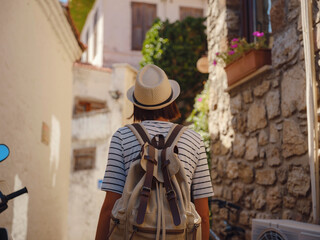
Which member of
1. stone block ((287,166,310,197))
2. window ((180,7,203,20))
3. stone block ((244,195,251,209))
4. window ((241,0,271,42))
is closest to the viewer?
stone block ((287,166,310,197))

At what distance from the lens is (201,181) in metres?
2.29

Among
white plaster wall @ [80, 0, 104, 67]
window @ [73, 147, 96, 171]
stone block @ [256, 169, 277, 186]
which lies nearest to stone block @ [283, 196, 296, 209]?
stone block @ [256, 169, 277, 186]

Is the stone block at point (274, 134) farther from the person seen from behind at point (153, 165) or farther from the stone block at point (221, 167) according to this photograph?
the person seen from behind at point (153, 165)

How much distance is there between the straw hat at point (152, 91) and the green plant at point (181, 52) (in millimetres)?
10179

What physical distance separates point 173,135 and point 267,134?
2.25 metres

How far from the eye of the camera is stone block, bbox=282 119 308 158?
3537mm

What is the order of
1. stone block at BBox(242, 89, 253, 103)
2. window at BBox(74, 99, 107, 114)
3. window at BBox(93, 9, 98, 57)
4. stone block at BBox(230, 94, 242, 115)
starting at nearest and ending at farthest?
1. stone block at BBox(242, 89, 253, 103)
2. stone block at BBox(230, 94, 242, 115)
3. window at BBox(74, 99, 107, 114)
4. window at BBox(93, 9, 98, 57)

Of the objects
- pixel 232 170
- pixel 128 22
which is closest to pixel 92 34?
pixel 128 22

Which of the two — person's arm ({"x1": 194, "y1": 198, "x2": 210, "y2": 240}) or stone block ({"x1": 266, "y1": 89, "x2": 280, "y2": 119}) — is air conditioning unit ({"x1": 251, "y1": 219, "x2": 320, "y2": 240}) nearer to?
person's arm ({"x1": 194, "y1": 198, "x2": 210, "y2": 240})

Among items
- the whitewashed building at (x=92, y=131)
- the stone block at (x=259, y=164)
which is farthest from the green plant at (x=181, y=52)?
the stone block at (x=259, y=164)

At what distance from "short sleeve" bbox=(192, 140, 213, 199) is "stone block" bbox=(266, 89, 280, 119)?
1.91 metres

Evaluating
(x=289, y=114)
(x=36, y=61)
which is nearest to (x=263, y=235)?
(x=289, y=114)

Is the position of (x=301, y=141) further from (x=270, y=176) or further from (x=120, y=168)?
(x=120, y=168)

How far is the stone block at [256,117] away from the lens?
4305 millimetres
